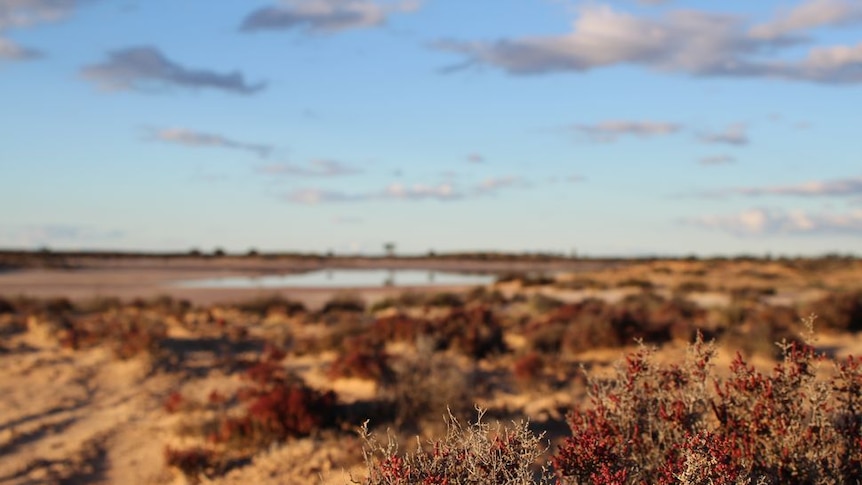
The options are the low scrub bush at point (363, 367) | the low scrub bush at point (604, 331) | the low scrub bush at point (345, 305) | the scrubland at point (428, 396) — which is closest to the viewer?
the scrubland at point (428, 396)

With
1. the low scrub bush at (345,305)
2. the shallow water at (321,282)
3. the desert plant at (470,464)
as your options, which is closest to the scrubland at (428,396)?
the desert plant at (470,464)

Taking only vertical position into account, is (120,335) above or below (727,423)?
below

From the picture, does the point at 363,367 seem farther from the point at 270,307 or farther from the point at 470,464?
the point at 270,307

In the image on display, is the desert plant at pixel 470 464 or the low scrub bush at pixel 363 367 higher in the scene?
the desert plant at pixel 470 464

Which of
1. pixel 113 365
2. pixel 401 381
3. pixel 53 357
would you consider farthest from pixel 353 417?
pixel 53 357

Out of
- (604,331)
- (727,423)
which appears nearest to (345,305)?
(604,331)

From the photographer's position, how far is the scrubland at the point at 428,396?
4.96 m

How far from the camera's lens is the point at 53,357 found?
17562 millimetres

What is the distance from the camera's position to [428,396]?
454 inches

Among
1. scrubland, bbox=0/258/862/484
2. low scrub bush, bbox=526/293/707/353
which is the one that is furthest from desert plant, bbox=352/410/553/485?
low scrub bush, bbox=526/293/707/353

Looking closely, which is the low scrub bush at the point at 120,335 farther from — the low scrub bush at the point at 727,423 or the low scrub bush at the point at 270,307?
the low scrub bush at the point at 727,423

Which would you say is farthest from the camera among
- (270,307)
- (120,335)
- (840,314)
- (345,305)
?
(345,305)

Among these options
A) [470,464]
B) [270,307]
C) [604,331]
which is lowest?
[270,307]

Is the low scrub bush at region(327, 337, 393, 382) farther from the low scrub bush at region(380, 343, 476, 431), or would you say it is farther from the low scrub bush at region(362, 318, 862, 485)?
the low scrub bush at region(362, 318, 862, 485)
